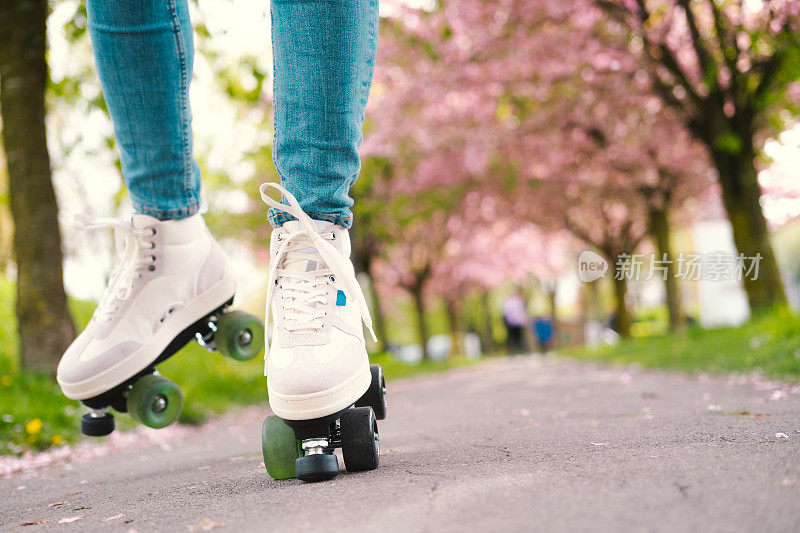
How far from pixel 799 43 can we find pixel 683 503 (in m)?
7.02

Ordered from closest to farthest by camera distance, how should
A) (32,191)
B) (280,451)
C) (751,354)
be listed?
(280,451)
(32,191)
(751,354)

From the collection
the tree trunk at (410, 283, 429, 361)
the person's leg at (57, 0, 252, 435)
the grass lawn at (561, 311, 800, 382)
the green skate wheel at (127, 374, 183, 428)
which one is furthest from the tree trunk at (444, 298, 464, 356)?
the person's leg at (57, 0, 252, 435)

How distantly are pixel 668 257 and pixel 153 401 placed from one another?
12105mm

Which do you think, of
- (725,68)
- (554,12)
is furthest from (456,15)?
(725,68)

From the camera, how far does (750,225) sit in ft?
26.9

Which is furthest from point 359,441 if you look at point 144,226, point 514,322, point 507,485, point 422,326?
point 514,322

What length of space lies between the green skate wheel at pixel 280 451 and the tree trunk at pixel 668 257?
39.6 feet

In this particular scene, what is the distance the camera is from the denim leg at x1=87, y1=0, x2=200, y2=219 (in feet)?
6.33

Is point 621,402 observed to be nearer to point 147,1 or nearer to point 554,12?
point 147,1

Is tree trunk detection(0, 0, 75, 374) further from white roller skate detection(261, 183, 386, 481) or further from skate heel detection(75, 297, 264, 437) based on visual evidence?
white roller skate detection(261, 183, 386, 481)

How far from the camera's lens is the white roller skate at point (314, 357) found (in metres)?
1.54

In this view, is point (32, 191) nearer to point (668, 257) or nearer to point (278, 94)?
point (278, 94)

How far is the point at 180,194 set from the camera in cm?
206

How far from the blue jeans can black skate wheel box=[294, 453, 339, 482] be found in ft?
1.85
